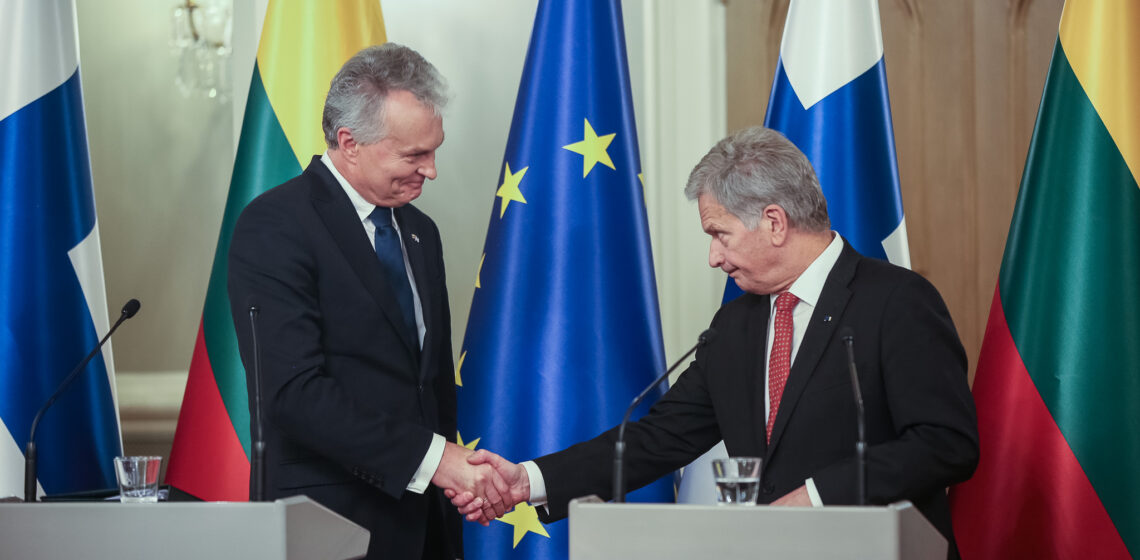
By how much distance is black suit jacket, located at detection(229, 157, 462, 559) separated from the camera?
1.99 metres

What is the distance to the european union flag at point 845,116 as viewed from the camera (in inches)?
108

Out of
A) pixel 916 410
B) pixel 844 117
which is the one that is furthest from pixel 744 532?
pixel 844 117

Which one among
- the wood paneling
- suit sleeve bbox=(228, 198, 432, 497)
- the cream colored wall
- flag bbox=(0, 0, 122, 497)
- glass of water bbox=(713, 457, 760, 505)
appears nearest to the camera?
glass of water bbox=(713, 457, 760, 505)

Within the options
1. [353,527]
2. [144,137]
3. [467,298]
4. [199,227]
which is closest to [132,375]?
[199,227]

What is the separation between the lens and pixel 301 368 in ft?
6.49

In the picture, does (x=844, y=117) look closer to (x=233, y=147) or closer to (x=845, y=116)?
(x=845, y=116)

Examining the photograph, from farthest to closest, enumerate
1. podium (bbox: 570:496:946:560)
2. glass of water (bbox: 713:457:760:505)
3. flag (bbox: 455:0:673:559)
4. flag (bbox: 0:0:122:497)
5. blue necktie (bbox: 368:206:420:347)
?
flag (bbox: 455:0:673:559) → flag (bbox: 0:0:122:497) → blue necktie (bbox: 368:206:420:347) → glass of water (bbox: 713:457:760:505) → podium (bbox: 570:496:946:560)

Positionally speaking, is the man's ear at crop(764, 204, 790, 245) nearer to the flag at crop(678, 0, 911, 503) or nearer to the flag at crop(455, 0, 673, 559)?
the flag at crop(678, 0, 911, 503)

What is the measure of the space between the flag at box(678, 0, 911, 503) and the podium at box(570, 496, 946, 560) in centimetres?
133

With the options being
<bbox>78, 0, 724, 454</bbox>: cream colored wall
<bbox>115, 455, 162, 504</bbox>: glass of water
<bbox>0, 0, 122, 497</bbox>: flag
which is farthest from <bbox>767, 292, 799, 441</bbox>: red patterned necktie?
<bbox>0, 0, 122, 497</bbox>: flag

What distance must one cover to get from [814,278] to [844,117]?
2.58ft

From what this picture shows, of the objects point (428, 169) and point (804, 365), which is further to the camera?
point (428, 169)

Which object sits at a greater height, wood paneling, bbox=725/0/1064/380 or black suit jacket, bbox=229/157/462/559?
wood paneling, bbox=725/0/1064/380

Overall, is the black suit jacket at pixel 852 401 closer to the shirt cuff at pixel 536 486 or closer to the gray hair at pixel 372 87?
the shirt cuff at pixel 536 486
